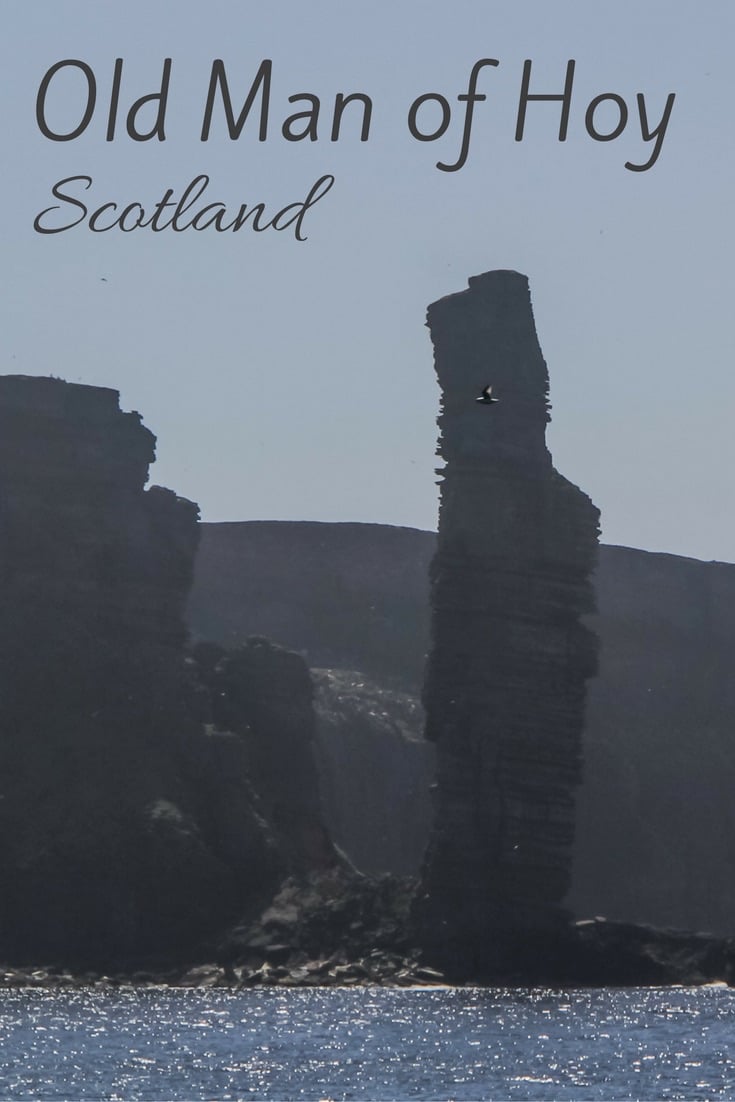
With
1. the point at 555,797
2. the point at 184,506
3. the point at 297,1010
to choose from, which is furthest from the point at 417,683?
the point at 297,1010

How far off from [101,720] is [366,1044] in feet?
168

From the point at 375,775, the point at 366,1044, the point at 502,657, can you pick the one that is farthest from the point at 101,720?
the point at 366,1044

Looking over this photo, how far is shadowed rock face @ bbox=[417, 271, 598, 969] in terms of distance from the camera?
11644 centimetres

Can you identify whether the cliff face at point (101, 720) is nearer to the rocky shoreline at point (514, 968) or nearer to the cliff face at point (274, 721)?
the cliff face at point (274, 721)

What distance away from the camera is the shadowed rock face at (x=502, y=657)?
116438 millimetres

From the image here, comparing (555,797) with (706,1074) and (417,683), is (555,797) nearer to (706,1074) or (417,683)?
(706,1074)

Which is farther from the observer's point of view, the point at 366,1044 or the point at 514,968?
the point at 514,968

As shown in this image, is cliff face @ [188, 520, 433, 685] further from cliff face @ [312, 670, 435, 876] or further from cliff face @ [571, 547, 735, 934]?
cliff face @ [571, 547, 735, 934]

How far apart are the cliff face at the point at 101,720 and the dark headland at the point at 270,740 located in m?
0.14

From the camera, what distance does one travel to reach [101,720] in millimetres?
130125

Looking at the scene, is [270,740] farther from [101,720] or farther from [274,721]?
[101,720]

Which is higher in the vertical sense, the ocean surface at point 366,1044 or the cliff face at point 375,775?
the cliff face at point 375,775

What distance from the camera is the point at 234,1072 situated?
72250 millimetres

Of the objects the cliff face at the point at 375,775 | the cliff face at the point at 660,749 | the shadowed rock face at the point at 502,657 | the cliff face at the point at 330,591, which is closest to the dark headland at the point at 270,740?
the shadowed rock face at the point at 502,657
